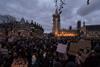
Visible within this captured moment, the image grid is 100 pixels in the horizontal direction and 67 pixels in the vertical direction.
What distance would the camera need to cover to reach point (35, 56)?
1341cm

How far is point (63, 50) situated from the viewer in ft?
37.4

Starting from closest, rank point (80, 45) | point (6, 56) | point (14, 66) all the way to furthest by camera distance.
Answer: point (14, 66) < point (80, 45) < point (6, 56)

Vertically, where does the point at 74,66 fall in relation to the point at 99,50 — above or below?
below

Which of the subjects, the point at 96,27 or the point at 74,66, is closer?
the point at 74,66

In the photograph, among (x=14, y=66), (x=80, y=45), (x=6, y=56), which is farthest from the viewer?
(x=6, y=56)

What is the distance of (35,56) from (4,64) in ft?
5.23

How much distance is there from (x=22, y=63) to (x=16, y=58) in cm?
37

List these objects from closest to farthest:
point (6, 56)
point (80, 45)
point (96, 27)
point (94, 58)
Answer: point (94, 58) → point (80, 45) → point (6, 56) → point (96, 27)

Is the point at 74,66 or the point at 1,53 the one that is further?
the point at 1,53

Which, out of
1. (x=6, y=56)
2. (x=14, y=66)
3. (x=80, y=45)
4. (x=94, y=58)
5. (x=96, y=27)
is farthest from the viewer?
(x=96, y=27)

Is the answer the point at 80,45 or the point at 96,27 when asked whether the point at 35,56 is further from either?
the point at 96,27

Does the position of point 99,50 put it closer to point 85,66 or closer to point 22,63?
point 85,66

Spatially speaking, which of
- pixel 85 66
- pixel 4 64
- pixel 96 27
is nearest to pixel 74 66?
pixel 85 66

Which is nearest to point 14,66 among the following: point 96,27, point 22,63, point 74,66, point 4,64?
point 22,63
